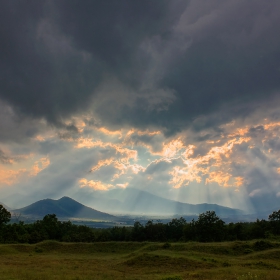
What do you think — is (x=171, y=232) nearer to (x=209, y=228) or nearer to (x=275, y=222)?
Result: (x=209, y=228)

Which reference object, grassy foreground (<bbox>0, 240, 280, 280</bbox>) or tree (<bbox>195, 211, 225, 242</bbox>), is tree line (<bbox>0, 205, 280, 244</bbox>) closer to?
tree (<bbox>195, 211, 225, 242</bbox>)

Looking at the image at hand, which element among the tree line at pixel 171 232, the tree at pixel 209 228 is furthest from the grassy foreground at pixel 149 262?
the tree at pixel 209 228

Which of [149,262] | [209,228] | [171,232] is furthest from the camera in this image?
[171,232]

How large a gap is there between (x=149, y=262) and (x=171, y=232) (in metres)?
47.6

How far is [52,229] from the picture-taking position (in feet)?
278

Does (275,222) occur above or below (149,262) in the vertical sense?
above

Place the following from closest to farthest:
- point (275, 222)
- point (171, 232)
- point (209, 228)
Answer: point (209, 228)
point (275, 222)
point (171, 232)

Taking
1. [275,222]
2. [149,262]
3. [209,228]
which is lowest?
[149,262]

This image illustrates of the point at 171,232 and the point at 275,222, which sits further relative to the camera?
the point at 171,232

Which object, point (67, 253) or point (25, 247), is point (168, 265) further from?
point (25, 247)

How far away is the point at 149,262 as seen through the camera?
3434cm

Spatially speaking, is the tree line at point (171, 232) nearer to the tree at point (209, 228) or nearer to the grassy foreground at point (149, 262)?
the tree at point (209, 228)

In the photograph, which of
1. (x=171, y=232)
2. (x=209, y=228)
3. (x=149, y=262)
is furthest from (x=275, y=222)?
(x=149, y=262)

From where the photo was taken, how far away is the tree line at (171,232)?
224ft
